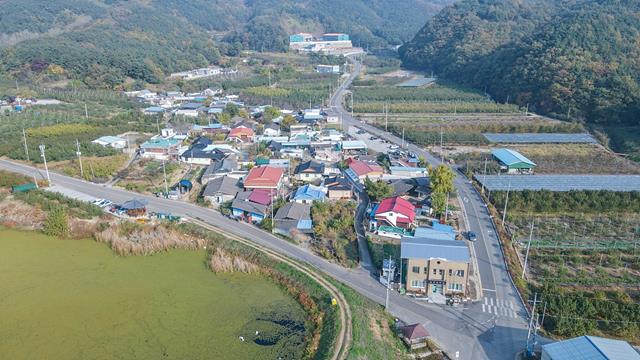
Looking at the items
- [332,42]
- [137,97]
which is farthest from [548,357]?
[332,42]

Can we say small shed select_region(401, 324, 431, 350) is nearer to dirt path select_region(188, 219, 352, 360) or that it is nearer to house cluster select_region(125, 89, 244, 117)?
dirt path select_region(188, 219, 352, 360)

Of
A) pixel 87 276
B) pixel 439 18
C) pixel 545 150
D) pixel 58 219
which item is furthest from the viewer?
pixel 439 18

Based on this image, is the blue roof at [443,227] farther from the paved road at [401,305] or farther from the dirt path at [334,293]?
the dirt path at [334,293]

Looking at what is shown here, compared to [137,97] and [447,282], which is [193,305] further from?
[137,97]

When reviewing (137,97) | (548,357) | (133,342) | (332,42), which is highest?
(332,42)

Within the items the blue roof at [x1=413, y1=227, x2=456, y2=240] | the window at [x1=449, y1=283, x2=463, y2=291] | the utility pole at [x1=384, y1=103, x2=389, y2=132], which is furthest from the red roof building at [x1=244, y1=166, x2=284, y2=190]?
the utility pole at [x1=384, y1=103, x2=389, y2=132]

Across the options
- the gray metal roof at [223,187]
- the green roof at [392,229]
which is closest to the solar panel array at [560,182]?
the green roof at [392,229]
